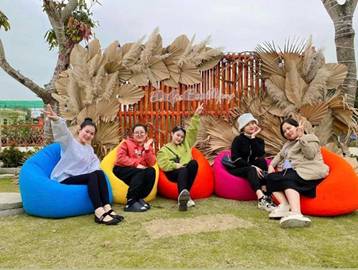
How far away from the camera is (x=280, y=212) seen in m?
4.24

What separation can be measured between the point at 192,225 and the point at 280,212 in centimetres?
99

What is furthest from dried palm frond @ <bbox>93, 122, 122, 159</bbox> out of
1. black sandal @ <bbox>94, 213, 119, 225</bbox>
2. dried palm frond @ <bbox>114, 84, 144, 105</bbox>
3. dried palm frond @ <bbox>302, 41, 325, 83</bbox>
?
dried palm frond @ <bbox>302, 41, 325, 83</bbox>

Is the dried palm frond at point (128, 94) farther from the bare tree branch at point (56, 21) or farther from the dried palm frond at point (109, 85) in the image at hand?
the bare tree branch at point (56, 21)

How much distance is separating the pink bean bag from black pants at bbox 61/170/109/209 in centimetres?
172

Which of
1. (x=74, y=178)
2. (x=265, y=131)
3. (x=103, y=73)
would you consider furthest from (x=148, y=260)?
(x=103, y=73)

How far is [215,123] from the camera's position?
21.7 feet

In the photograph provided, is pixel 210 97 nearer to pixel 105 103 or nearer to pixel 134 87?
pixel 134 87

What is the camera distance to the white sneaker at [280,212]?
4.22m

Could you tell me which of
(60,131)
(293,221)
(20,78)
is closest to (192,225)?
(293,221)

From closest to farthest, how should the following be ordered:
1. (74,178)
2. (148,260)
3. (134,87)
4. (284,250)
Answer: (148,260), (284,250), (74,178), (134,87)

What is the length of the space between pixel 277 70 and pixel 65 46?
4.60 m

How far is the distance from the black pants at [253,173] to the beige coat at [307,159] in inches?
18.6

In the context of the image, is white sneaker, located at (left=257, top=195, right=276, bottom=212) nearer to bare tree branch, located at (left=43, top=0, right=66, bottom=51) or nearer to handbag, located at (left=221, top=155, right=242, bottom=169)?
handbag, located at (left=221, top=155, right=242, bottom=169)

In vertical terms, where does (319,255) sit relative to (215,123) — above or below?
below
